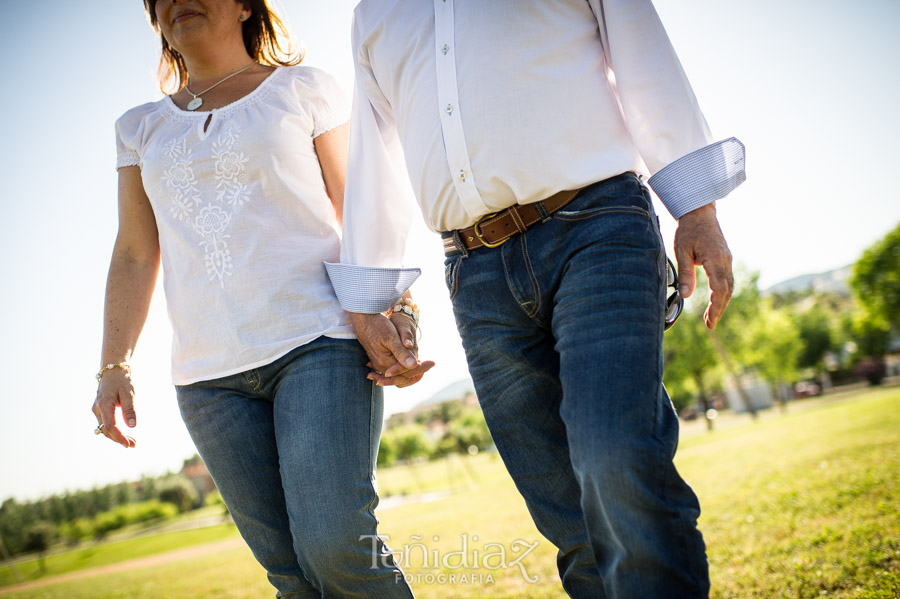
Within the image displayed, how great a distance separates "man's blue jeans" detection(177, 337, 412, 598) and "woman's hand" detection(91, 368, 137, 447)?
20cm

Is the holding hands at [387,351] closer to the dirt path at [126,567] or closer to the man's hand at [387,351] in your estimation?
the man's hand at [387,351]

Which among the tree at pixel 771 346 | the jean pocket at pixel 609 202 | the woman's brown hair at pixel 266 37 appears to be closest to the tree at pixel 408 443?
the tree at pixel 771 346

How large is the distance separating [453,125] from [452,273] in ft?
1.49

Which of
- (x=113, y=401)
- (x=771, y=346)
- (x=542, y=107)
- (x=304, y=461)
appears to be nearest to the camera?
(x=542, y=107)

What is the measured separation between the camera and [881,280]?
122 ft

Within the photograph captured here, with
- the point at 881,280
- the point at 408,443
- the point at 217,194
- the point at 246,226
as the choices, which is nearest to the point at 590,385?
the point at 246,226

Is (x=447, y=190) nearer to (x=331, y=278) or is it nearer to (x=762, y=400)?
(x=331, y=278)

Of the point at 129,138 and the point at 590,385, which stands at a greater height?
the point at 129,138

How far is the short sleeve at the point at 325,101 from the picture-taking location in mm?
2285

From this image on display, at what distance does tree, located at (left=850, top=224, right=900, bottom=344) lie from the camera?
1419 inches

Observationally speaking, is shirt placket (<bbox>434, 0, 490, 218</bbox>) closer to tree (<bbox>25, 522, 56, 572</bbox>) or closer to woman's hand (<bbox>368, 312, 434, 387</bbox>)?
woman's hand (<bbox>368, 312, 434, 387</bbox>)

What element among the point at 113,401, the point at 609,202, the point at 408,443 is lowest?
the point at 408,443

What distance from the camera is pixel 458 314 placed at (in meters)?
1.93

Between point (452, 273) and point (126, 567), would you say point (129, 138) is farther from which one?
point (126, 567)
